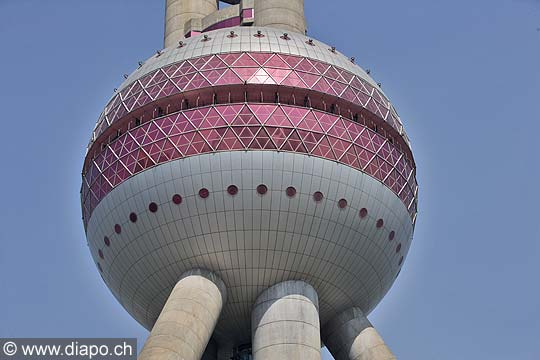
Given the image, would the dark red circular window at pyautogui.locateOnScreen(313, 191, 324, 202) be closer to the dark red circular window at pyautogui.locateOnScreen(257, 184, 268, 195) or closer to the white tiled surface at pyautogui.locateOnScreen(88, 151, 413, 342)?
the white tiled surface at pyautogui.locateOnScreen(88, 151, 413, 342)

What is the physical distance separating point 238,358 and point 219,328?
1.79 m

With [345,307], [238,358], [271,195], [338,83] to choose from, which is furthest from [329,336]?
[338,83]

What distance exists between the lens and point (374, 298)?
39.4 m

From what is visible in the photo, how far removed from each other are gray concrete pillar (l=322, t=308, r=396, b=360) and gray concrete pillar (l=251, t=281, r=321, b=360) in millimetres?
2768

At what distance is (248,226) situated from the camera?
3456 cm

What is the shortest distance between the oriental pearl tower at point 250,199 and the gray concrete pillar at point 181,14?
28.9 feet

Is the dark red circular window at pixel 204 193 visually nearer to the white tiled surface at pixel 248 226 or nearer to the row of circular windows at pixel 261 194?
the row of circular windows at pixel 261 194

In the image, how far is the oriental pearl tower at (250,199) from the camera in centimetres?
3456

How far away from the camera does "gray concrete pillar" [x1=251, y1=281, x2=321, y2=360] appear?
3453cm

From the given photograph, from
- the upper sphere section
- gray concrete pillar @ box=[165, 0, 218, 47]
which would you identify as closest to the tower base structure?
the upper sphere section

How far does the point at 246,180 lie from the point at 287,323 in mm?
6007

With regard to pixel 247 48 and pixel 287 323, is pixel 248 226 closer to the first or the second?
pixel 287 323

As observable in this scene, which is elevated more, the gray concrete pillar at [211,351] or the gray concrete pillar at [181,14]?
the gray concrete pillar at [181,14]

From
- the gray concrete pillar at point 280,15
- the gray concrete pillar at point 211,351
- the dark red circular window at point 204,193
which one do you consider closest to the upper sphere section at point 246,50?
the gray concrete pillar at point 280,15
